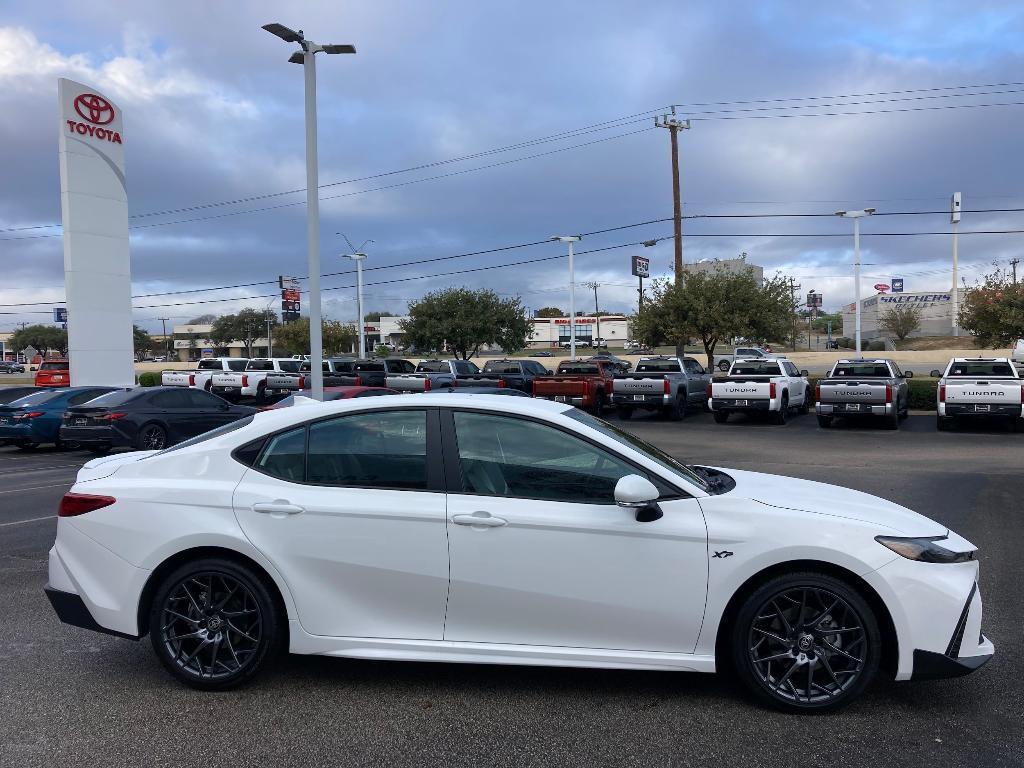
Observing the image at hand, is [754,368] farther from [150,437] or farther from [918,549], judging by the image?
[918,549]

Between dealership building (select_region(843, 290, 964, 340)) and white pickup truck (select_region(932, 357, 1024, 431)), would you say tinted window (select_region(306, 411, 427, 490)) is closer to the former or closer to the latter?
white pickup truck (select_region(932, 357, 1024, 431))

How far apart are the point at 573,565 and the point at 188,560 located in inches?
80.1

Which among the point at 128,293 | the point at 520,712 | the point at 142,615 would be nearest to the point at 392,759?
the point at 520,712

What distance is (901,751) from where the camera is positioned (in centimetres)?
355

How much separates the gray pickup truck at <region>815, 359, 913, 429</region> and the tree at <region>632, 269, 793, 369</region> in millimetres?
11386

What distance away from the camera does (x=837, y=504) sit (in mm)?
4168

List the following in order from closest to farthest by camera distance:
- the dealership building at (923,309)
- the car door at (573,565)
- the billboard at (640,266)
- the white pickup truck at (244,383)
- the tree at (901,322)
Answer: the car door at (573,565) → the white pickup truck at (244,383) → the billboard at (640,266) → the tree at (901,322) → the dealership building at (923,309)

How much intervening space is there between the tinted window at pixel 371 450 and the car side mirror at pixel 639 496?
3.38 ft

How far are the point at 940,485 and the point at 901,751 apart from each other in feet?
28.3

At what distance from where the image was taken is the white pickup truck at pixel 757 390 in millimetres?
21281

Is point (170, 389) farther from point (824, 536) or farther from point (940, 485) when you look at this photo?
point (824, 536)

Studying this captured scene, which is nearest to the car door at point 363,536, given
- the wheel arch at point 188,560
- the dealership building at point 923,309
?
the wheel arch at point 188,560

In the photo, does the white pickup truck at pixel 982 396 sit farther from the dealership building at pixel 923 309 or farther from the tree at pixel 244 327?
the tree at pixel 244 327

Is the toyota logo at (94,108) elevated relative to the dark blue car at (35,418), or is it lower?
elevated
